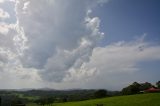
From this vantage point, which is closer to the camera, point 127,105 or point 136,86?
point 127,105

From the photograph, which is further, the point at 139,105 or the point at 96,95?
the point at 96,95

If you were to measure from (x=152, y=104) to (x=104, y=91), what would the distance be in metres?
71.6

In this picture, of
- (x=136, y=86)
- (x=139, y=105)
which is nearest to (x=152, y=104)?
(x=139, y=105)

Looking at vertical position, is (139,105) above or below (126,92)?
below

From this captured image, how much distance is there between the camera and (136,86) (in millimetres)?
130250

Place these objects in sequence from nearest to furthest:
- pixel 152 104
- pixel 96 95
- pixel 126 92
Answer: pixel 152 104 < pixel 126 92 < pixel 96 95

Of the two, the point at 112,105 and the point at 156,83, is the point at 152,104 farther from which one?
the point at 156,83

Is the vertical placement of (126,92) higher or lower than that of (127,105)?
higher

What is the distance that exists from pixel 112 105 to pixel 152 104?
11.4 metres

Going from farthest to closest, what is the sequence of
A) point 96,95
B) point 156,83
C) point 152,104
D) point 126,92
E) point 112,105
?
point 156,83 → point 96,95 → point 126,92 → point 112,105 → point 152,104

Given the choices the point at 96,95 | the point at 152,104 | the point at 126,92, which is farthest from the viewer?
the point at 96,95

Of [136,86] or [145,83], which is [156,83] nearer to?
[145,83]

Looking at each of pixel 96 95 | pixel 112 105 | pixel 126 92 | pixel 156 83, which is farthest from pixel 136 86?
pixel 112 105

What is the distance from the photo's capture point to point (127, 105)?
66.9 metres
